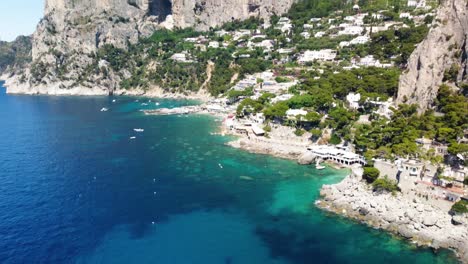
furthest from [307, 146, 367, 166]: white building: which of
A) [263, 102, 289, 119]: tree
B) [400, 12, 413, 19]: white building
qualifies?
[400, 12, 413, 19]: white building

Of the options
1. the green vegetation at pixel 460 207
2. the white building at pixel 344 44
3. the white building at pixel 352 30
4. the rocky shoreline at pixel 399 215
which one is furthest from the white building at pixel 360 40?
the green vegetation at pixel 460 207

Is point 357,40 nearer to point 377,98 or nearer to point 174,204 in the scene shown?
point 377,98

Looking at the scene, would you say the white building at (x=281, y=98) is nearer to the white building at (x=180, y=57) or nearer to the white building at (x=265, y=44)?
the white building at (x=265, y=44)

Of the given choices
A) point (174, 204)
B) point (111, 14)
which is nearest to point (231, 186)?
point (174, 204)

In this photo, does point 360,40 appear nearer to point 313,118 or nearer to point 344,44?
point 344,44

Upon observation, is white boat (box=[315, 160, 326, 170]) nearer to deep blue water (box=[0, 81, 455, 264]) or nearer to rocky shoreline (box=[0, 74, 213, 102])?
deep blue water (box=[0, 81, 455, 264])
